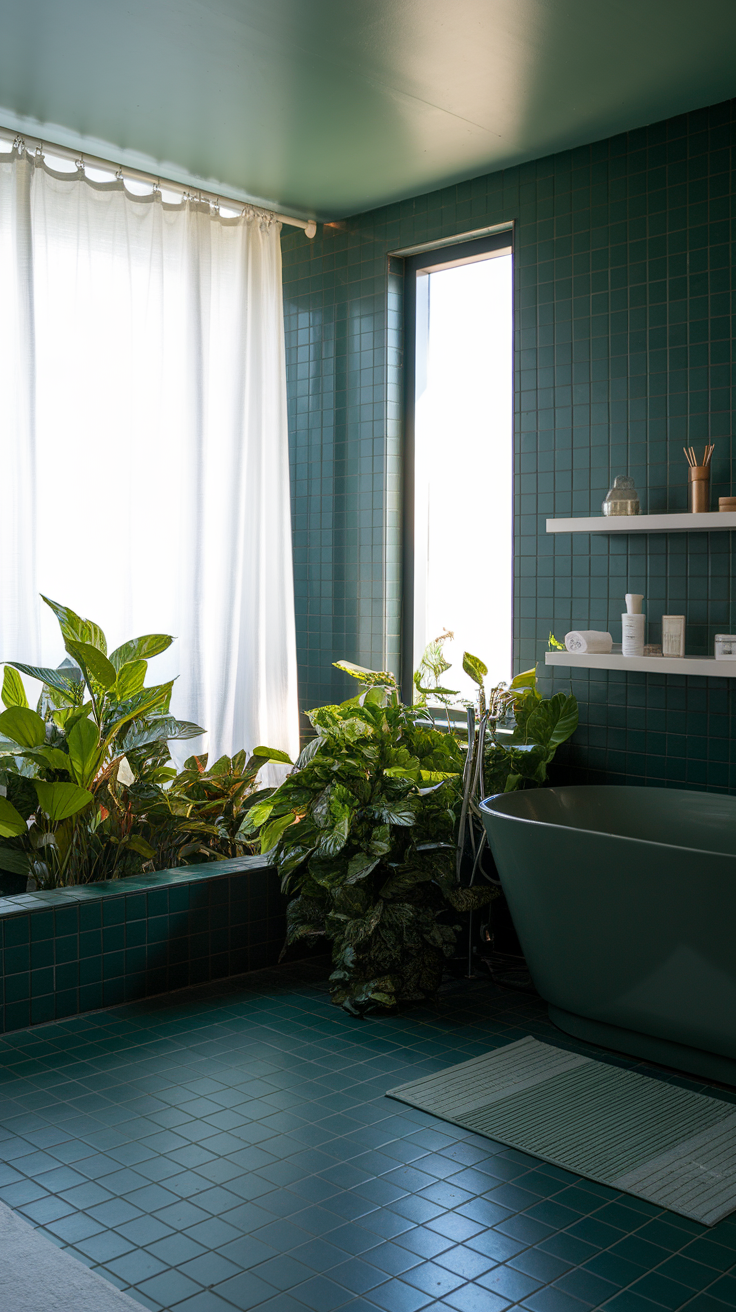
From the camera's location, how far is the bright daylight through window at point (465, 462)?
396 cm

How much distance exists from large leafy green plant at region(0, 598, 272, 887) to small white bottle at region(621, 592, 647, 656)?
1371 millimetres

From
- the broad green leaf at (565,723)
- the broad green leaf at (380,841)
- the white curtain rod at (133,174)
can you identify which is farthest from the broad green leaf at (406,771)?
the white curtain rod at (133,174)

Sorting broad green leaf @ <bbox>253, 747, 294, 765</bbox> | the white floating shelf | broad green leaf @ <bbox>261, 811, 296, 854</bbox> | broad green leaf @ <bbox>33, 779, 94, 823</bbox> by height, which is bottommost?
broad green leaf @ <bbox>261, 811, 296, 854</bbox>

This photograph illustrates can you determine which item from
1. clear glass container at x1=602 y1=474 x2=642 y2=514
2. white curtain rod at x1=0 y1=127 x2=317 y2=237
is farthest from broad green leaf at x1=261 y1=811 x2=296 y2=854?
white curtain rod at x1=0 y1=127 x2=317 y2=237

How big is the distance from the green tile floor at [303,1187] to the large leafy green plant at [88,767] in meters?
0.54

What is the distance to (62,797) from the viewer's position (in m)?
3.03

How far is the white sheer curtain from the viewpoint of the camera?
3582mm

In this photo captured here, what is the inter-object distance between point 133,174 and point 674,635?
8.36 feet

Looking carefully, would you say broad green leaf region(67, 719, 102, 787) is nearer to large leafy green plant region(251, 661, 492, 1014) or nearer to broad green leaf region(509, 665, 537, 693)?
large leafy green plant region(251, 661, 492, 1014)

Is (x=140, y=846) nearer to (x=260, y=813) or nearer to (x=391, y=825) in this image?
(x=260, y=813)

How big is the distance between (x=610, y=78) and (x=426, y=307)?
1.34 metres

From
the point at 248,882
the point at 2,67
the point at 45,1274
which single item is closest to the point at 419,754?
the point at 248,882

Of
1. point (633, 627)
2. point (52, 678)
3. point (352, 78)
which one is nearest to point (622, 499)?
point (633, 627)

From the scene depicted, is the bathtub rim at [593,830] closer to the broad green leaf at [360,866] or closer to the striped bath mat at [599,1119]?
the broad green leaf at [360,866]
